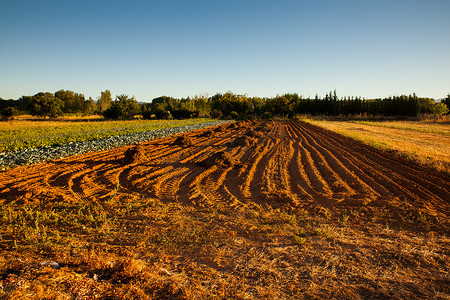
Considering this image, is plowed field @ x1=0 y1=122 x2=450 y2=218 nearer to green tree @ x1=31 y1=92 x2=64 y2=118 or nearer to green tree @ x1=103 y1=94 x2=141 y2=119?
green tree @ x1=103 y1=94 x2=141 y2=119

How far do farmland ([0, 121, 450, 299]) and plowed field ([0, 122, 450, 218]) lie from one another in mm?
49

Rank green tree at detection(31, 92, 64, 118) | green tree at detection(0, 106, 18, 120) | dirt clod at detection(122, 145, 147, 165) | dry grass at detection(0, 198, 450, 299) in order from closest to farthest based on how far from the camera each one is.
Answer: dry grass at detection(0, 198, 450, 299) < dirt clod at detection(122, 145, 147, 165) < green tree at detection(0, 106, 18, 120) < green tree at detection(31, 92, 64, 118)

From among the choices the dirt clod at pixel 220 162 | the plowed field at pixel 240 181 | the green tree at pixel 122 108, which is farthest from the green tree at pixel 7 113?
the dirt clod at pixel 220 162

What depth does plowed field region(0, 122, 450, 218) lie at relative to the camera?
518 cm

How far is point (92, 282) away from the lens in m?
2.40

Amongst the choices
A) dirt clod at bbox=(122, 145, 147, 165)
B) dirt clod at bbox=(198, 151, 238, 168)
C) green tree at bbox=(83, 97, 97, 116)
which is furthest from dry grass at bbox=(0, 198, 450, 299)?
green tree at bbox=(83, 97, 97, 116)

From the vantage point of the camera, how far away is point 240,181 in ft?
21.7

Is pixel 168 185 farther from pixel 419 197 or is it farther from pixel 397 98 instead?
pixel 397 98

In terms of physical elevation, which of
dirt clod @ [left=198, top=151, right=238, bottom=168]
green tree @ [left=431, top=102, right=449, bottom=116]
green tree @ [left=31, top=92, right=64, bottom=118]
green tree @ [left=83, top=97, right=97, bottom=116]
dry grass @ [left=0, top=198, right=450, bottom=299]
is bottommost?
dry grass @ [left=0, top=198, right=450, bottom=299]

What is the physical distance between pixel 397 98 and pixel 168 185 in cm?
5506

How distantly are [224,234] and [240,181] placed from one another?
117 inches

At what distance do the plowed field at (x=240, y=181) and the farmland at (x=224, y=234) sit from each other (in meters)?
0.05

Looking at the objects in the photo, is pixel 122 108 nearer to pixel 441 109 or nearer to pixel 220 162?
pixel 220 162

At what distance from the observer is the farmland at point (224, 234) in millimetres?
2498
